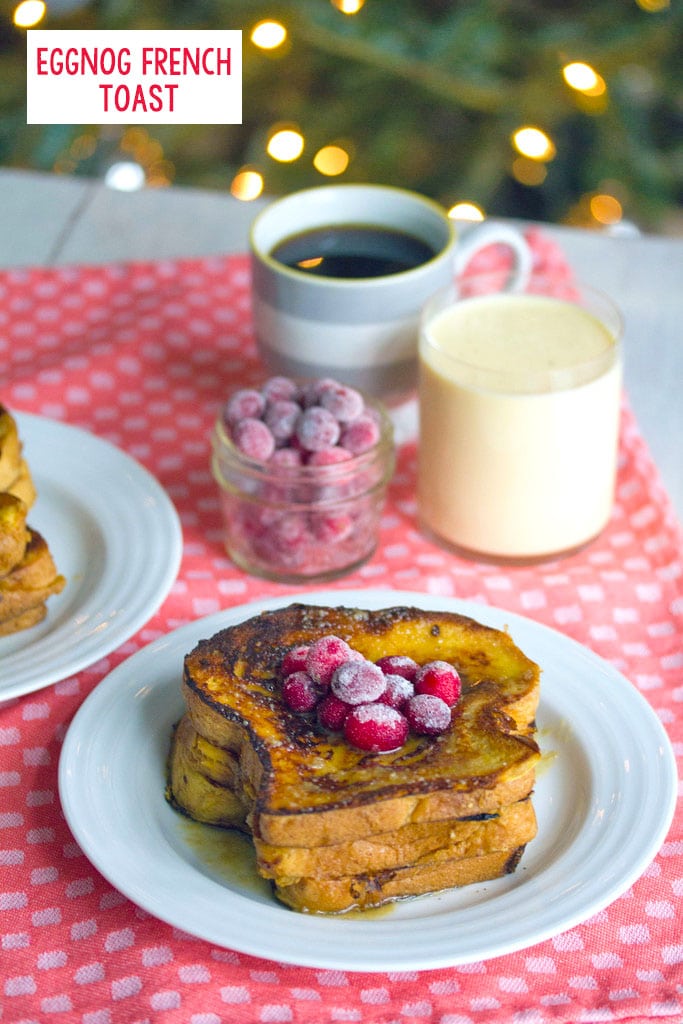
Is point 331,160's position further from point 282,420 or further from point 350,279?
point 282,420

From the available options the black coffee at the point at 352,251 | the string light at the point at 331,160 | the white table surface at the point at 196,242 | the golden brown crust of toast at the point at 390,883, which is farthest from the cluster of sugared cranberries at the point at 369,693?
the string light at the point at 331,160

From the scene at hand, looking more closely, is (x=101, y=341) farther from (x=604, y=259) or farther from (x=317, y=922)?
(x=317, y=922)

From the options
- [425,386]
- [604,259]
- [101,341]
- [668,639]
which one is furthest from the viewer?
[604,259]

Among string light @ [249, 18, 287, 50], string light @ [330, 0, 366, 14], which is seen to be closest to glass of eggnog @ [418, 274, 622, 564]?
string light @ [330, 0, 366, 14]

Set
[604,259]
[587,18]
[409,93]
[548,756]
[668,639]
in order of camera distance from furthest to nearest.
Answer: [409,93]
[587,18]
[604,259]
[668,639]
[548,756]

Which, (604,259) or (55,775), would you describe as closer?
(55,775)

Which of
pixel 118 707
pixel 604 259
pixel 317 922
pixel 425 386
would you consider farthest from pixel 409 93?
pixel 317 922

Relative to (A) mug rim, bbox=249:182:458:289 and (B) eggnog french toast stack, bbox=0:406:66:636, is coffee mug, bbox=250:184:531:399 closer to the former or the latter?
(A) mug rim, bbox=249:182:458:289
